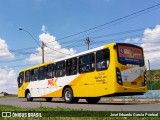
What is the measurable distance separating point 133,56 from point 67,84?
515 centimetres

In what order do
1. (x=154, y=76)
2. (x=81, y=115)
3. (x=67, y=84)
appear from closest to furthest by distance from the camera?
(x=81, y=115) < (x=67, y=84) < (x=154, y=76)

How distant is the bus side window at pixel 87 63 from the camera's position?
1886 centimetres

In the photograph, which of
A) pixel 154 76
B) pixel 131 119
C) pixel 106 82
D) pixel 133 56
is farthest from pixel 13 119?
pixel 154 76

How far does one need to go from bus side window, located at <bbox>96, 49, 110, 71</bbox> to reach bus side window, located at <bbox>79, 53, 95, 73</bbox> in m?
0.44

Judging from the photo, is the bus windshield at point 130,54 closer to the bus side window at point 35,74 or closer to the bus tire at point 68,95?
the bus tire at point 68,95

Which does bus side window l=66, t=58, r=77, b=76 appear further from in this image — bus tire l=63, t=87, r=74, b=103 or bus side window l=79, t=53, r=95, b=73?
bus tire l=63, t=87, r=74, b=103

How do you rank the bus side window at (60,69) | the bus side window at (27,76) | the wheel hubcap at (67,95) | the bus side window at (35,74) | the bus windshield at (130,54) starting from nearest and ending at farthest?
the bus windshield at (130,54), the wheel hubcap at (67,95), the bus side window at (60,69), the bus side window at (35,74), the bus side window at (27,76)

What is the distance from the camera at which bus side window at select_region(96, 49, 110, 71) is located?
17.8 metres

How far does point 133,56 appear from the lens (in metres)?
18.5

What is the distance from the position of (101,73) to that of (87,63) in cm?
149

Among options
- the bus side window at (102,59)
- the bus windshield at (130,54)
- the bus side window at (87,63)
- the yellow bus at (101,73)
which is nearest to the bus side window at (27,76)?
the yellow bus at (101,73)

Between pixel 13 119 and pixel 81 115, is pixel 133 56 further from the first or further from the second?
pixel 13 119

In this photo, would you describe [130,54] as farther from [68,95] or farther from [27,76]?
[27,76]

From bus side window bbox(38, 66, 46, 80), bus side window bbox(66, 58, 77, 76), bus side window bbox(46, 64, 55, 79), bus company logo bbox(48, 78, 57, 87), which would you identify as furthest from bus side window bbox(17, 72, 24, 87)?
bus side window bbox(66, 58, 77, 76)
